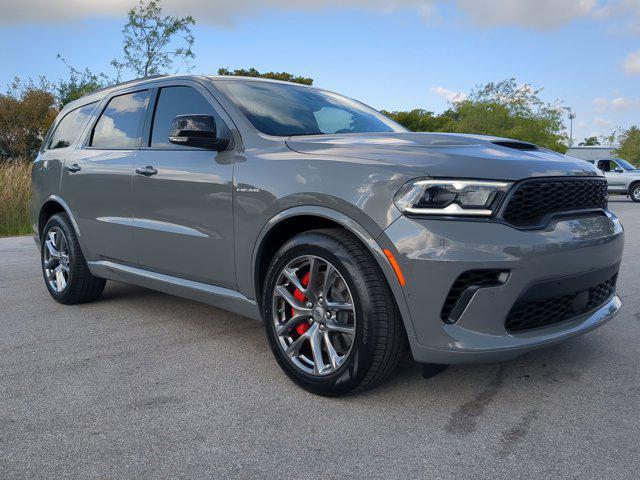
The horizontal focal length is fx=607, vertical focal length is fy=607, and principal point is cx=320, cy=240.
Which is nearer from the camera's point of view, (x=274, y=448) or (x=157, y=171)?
(x=274, y=448)

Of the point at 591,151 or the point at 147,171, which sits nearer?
Result: the point at 147,171

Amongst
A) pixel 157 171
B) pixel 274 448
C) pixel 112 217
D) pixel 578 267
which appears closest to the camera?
pixel 274 448

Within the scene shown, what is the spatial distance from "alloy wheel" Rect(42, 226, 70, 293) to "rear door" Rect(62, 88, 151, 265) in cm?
37

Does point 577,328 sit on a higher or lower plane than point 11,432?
higher

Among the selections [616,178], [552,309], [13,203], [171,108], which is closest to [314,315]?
[552,309]

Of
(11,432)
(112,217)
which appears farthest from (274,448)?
(112,217)

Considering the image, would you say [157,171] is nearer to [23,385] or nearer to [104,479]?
[23,385]

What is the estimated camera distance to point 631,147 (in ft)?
203

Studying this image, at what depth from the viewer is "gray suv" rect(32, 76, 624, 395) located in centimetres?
267

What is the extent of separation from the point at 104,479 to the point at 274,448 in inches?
26.3

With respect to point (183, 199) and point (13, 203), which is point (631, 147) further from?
point (183, 199)

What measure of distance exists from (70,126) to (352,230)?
3.68m

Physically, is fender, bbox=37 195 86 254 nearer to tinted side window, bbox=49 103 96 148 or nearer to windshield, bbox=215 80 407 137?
tinted side window, bbox=49 103 96 148

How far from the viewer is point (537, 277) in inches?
106
